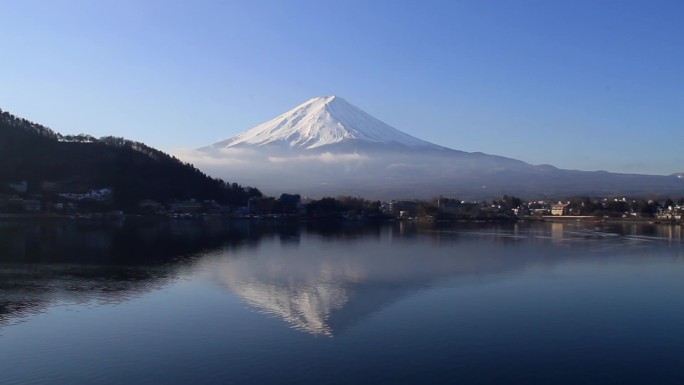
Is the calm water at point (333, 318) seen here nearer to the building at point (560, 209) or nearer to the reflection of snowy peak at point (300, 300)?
the reflection of snowy peak at point (300, 300)

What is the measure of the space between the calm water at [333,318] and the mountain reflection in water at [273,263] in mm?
34

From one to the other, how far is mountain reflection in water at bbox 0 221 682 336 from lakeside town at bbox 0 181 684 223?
104 inches

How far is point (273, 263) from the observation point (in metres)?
7.83

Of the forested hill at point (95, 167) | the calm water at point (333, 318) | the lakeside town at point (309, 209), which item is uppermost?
the forested hill at point (95, 167)

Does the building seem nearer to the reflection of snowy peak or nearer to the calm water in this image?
the calm water

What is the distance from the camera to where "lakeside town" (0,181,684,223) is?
15.2m

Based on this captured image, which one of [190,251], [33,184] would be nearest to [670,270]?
[190,251]

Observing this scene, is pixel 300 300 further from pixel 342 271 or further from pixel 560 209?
pixel 560 209

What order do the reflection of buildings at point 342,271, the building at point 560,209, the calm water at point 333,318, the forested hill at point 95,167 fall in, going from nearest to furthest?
the calm water at point 333,318, the reflection of buildings at point 342,271, the forested hill at point 95,167, the building at point 560,209

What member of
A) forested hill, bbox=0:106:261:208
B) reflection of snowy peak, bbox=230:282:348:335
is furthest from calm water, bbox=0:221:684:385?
forested hill, bbox=0:106:261:208

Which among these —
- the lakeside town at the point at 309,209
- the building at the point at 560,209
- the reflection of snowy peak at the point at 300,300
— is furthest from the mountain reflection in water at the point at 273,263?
the building at the point at 560,209

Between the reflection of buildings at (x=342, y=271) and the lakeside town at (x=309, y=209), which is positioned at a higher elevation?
the lakeside town at (x=309, y=209)

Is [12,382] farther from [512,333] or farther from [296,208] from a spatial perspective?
[296,208]

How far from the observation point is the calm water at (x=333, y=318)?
10.8 feet
